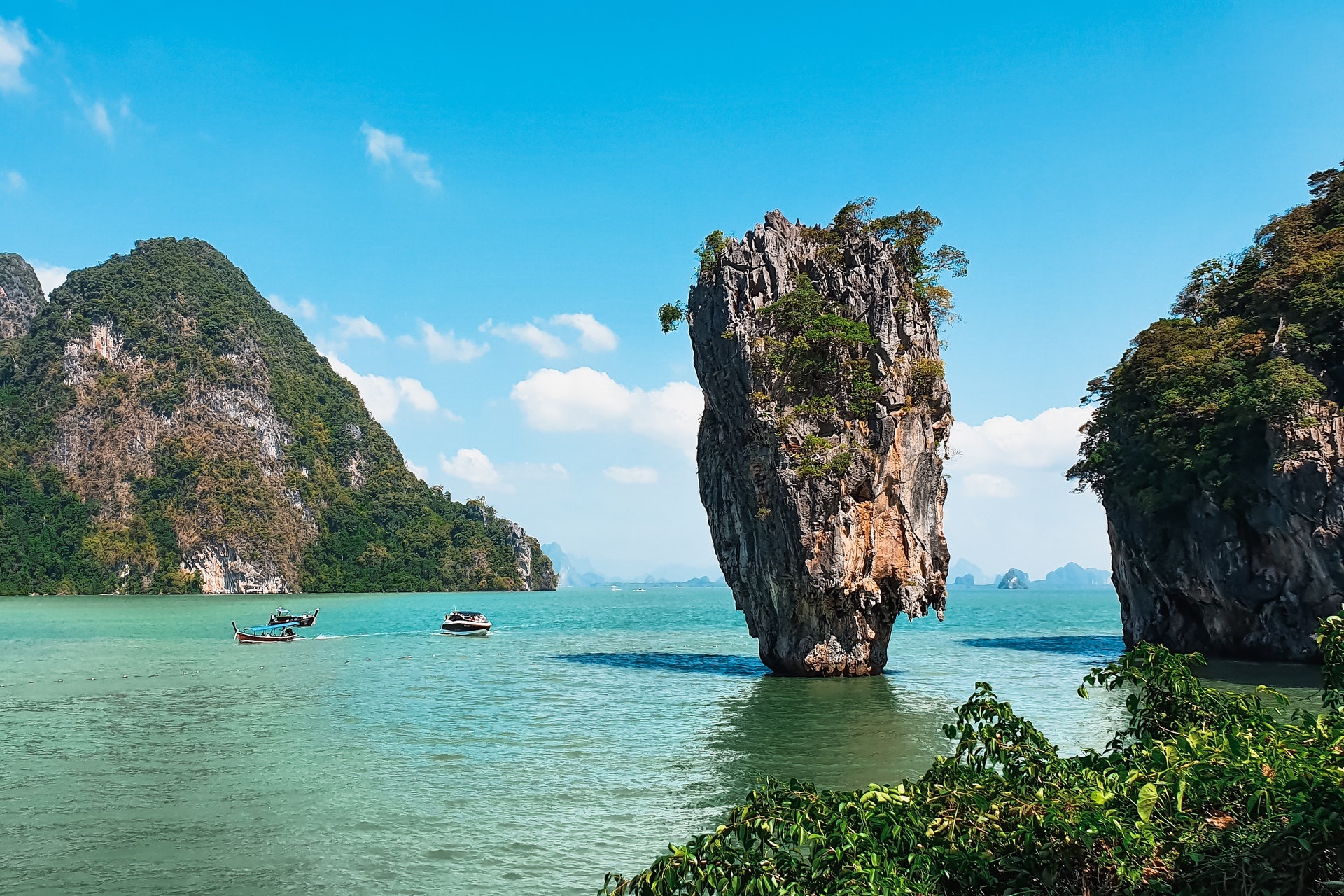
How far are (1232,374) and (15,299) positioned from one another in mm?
174091

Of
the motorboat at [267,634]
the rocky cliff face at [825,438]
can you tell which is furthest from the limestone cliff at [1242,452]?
the motorboat at [267,634]

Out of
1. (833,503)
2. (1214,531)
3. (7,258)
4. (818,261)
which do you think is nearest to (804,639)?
(833,503)

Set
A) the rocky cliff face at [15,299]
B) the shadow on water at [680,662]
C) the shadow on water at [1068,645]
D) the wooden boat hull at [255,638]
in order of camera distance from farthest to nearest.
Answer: the rocky cliff face at [15,299] → the wooden boat hull at [255,638] → the shadow on water at [1068,645] → the shadow on water at [680,662]

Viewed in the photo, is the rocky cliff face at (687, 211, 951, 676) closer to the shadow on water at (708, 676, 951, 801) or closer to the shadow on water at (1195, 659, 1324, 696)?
the shadow on water at (708, 676, 951, 801)

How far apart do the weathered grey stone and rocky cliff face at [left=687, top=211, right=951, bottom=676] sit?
959 centimetres

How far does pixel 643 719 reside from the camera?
20.7 meters

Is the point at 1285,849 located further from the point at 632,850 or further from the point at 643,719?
the point at 643,719

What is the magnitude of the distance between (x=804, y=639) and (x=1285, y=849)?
78.7ft

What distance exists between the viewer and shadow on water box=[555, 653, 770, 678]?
101ft

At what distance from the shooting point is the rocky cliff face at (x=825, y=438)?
26516 millimetres

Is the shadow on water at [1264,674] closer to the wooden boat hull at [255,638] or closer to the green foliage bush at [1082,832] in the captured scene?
the green foliage bush at [1082,832]

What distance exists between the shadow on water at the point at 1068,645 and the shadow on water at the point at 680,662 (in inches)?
529

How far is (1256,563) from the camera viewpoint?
29203 mm

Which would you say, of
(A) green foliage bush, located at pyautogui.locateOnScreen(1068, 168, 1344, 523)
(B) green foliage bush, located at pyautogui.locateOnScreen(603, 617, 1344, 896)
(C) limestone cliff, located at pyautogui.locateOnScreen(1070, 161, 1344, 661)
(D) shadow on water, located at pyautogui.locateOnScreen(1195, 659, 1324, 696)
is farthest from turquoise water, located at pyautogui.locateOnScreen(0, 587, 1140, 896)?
(A) green foliage bush, located at pyautogui.locateOnScreen(1068, 168, 1344, 523)
